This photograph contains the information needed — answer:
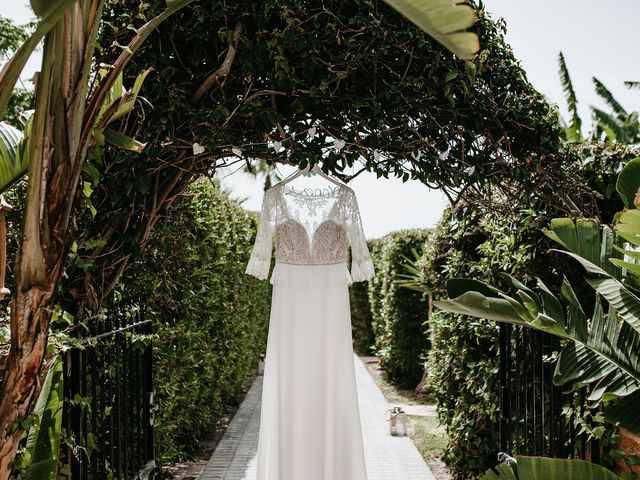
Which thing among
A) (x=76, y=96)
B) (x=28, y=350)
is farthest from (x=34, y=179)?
(x=28, y=350)

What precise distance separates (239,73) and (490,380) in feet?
10.0

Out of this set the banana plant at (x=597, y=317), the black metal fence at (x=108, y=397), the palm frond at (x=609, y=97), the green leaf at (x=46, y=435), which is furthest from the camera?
the palm frond at (x=609, y=97)

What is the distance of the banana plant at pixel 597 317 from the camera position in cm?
254

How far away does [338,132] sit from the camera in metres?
3.64

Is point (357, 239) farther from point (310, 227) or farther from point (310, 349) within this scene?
point (310, 349)

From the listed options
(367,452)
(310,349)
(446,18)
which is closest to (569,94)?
(367,452)

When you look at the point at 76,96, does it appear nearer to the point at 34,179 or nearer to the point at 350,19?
the point at 34,179

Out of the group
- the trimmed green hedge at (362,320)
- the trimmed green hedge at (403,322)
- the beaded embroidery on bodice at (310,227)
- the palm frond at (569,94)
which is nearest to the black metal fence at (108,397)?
the beaded embroidery on bodice at (310,227)

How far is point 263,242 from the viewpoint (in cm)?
422

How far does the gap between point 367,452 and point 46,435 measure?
5.08 metres

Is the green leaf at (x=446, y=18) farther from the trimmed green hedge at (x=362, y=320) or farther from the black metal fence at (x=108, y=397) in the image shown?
the trimmed green hedge at (x=362, y=320)

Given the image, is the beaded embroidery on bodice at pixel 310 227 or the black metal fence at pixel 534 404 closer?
the black metal fence at pixel 534 404

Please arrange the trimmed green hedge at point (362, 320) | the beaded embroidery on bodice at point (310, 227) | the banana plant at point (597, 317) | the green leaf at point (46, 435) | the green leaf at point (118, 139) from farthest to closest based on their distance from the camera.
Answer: the trimmed green hedge at point (362, 320) → the beaded embroidery on bodice at point (310, 227) → the green leaf at point (118, 139) → the banana plant at point (597, 317) → the green leaf at point (46, 435)

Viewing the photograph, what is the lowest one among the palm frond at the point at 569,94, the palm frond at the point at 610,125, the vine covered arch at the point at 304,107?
the vine covered arch at the point at 304,107
